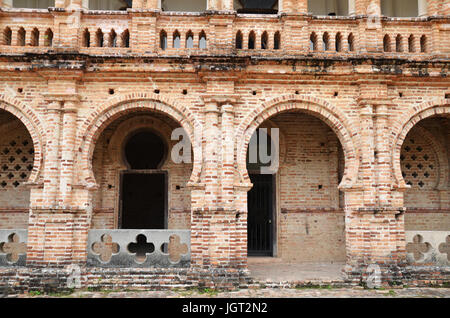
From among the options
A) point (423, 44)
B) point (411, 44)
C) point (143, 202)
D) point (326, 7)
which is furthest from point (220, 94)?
point (143, 202)

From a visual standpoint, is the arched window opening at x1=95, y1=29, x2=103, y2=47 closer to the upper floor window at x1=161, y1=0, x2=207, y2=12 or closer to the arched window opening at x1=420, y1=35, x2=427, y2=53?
the upper floor window at x1=161, y1=0, x2=207, y2=12

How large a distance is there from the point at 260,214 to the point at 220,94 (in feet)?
13.7

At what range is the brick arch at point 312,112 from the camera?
860 centimetres

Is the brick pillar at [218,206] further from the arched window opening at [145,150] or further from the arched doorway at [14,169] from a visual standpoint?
the arched doorway at [14,169]

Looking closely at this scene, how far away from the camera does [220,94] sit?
858cm

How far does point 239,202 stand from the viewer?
8398 millimetres

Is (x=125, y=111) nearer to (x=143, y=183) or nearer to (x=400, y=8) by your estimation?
(x=143, y=183)

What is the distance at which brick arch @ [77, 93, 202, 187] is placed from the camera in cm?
852

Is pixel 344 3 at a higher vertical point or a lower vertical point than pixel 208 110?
higher

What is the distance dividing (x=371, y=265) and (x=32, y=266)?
7627 millimetres

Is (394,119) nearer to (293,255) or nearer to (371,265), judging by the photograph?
(371,265)

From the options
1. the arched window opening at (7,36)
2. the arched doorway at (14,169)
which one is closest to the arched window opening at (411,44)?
the arched window opening at (7,36)
